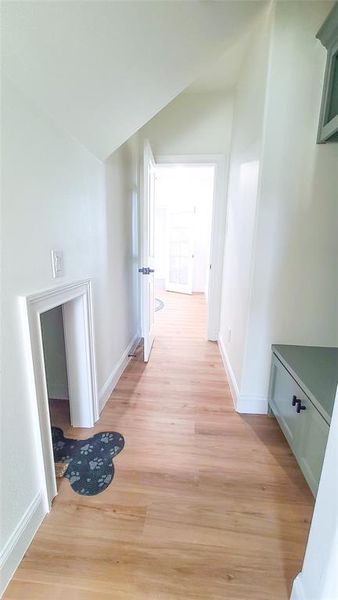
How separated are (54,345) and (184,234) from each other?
15.7ft

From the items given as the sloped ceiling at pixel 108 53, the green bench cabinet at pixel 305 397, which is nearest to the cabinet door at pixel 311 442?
the green bench cabinet at pixel 305 397

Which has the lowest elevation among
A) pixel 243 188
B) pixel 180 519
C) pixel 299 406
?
pixel 180 519

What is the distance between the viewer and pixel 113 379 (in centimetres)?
230

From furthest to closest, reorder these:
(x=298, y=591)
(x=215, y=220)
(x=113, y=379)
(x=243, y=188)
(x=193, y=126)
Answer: (x=215, y=220)
(x=193, y=126)
(x=113, y=379)
(x=243, y=188)
(x=298, y=591)

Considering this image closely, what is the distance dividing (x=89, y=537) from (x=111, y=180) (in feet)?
7.23

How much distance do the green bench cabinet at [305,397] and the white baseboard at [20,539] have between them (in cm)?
129

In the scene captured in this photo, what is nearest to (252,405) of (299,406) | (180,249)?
(299,406)

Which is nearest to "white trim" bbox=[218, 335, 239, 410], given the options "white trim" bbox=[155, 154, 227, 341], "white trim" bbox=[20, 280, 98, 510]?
"white trim" bbox=[155, 154, 227, 341]

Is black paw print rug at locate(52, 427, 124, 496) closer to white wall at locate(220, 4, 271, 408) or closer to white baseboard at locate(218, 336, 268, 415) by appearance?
white baseboard at locate(218, 336, 268, 415)

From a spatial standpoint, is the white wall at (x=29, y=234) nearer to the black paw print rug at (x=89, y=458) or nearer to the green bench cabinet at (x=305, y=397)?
the black paw print rug at (x=89, y=458)

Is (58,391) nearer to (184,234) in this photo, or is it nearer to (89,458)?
(89,458)

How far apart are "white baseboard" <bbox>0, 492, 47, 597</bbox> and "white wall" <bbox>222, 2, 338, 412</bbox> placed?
142 cm

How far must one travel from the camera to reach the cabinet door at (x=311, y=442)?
122 cm

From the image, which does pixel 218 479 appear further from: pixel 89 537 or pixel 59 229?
pixel 59 229
